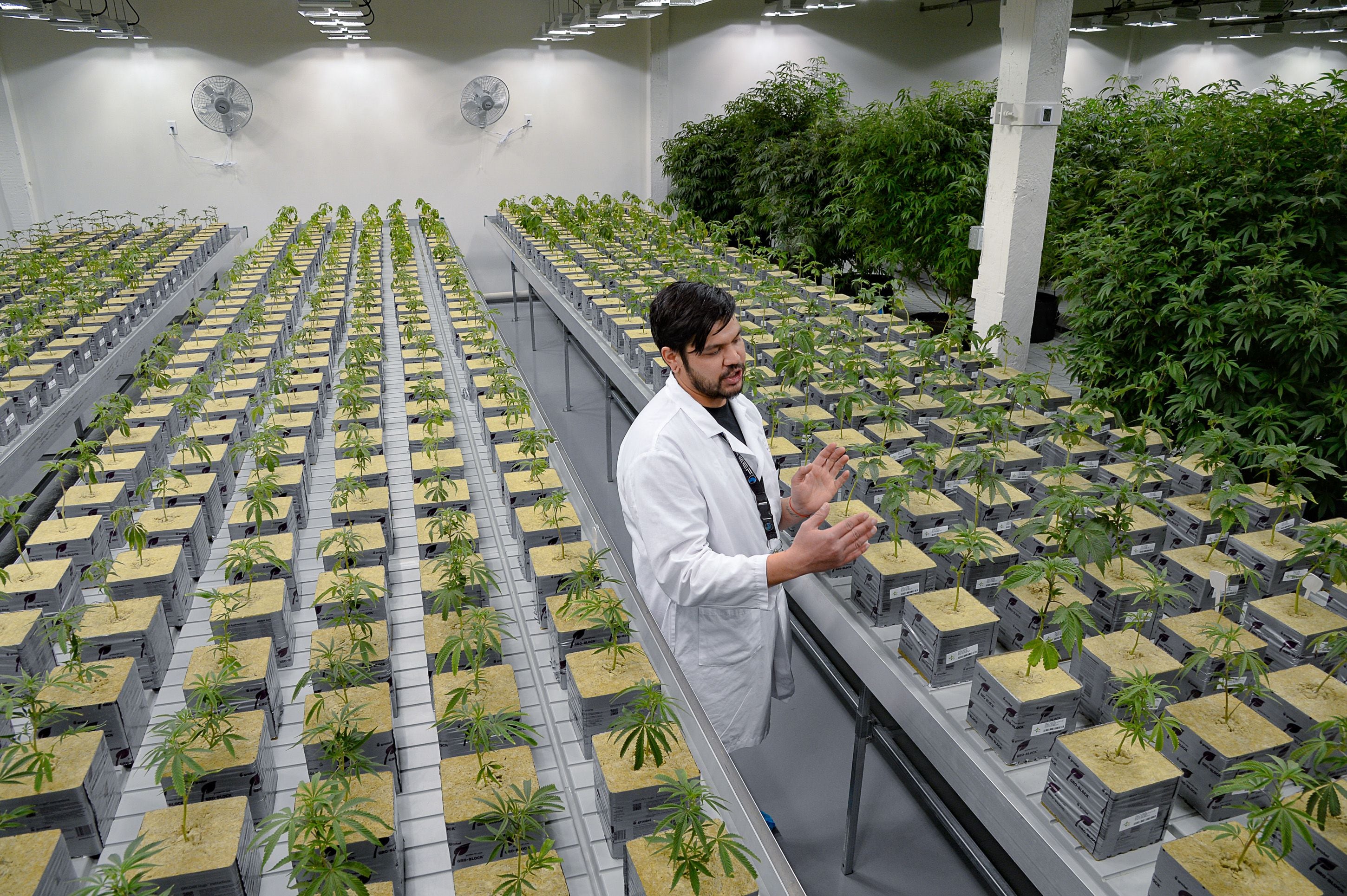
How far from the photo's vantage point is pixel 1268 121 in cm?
317

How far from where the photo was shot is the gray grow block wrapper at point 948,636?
1734 millimetres

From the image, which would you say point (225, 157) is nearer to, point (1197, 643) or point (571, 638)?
point (571, 638)

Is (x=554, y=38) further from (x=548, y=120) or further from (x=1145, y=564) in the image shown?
(x=1145, y=564)

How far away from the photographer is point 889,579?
1.93 meters

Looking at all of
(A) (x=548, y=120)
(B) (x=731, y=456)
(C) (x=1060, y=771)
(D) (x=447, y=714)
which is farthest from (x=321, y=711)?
(A) (x=548, y=120)

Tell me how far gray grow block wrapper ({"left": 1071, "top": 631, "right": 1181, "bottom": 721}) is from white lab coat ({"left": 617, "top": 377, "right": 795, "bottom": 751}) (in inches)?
25.8

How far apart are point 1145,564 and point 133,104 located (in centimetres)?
1231

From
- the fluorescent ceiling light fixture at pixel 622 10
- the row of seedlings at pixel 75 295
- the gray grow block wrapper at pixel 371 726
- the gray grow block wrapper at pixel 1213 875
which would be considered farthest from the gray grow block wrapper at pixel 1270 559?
the fluorescent ceiling light fixture at pixel 622 10

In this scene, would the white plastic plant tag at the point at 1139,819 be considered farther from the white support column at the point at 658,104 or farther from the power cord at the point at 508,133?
the power cord at the point at 508,133

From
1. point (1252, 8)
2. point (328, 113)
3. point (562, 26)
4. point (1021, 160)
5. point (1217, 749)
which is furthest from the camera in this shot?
point (328, 113)

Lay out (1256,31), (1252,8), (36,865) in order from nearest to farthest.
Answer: (36,865) → (1252,8) → (1256,31)

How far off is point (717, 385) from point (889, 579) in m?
0.66

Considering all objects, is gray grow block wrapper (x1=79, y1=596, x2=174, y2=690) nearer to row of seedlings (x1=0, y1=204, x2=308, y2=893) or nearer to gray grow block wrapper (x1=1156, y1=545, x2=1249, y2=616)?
row of seedlings (x1=0, y1=204, x2=308, y2=893)

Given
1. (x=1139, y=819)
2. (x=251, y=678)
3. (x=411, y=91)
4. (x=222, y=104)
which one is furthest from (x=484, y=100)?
(x=1139, y=819)
